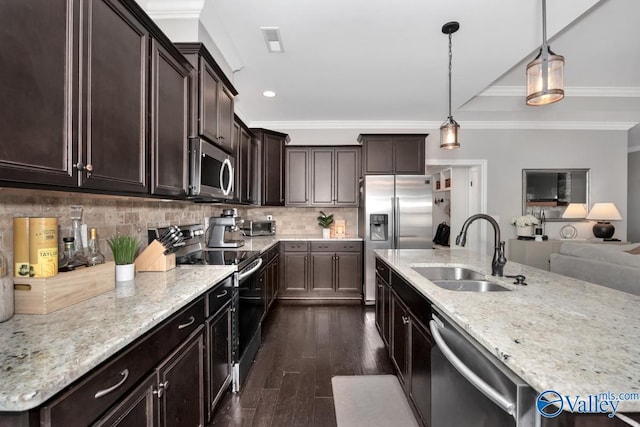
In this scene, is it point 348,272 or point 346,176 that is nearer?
point 348,272

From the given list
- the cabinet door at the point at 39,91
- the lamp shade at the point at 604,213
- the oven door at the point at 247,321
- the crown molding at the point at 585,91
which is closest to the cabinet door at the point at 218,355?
the oven door at the point at 247,321

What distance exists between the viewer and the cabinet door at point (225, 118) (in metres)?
2.30

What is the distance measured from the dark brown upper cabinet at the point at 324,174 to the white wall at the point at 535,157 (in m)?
0.78

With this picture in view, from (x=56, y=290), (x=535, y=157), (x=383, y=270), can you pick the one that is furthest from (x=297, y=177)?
(x=535, y=157)

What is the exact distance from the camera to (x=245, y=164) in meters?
3.53

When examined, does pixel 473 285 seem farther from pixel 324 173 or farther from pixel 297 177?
pixel 297 177

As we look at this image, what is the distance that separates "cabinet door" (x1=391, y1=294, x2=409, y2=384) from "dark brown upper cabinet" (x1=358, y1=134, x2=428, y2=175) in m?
2.39

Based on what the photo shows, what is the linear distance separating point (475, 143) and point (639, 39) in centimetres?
206

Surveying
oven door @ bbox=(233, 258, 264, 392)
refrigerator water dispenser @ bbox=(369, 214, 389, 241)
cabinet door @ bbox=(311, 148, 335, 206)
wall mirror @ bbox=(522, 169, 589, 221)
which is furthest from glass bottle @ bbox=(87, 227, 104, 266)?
wall mirror @ bbox=(522, 169, 589, 221)

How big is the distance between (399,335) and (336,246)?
6.94ft

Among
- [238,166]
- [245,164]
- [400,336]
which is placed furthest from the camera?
[245,164]

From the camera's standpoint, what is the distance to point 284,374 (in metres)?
2.26

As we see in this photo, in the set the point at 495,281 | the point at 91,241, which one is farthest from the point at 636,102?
the point at 91,241

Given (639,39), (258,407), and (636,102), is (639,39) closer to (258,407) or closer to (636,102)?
(636,102)
